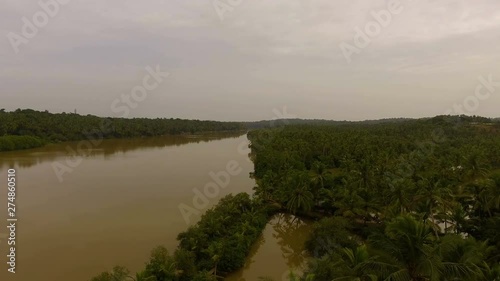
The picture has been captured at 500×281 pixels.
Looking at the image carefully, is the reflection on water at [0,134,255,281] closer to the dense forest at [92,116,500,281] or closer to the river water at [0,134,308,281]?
the river water at [0,134,308,281]

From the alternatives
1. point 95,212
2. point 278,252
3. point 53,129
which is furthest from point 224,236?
A: point 53,129

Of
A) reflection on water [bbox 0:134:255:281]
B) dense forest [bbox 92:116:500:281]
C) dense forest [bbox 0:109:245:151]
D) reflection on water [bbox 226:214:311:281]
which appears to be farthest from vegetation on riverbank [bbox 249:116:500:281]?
dense forest [bbox 0:109:245:151]

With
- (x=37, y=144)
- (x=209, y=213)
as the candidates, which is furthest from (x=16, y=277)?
(x=37, y=144)

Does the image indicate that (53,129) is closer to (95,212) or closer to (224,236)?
(95,212)

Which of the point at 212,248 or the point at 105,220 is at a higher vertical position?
the point at 212,248

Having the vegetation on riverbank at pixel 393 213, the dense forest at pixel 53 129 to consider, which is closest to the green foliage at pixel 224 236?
the vegetation on riverbank at pixel 393 213

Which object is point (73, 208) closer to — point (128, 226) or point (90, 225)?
point (90, 225)

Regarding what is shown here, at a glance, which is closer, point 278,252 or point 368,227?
point 278,252
